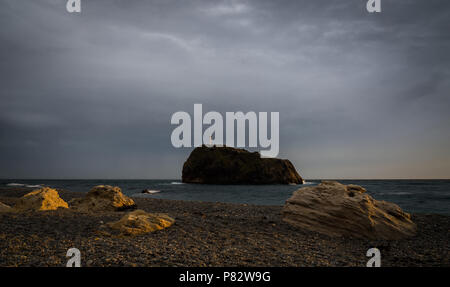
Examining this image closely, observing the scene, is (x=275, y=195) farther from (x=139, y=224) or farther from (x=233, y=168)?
(x=233, y=168)

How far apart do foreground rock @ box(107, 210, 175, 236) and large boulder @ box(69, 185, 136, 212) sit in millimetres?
5346

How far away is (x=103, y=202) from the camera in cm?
1323

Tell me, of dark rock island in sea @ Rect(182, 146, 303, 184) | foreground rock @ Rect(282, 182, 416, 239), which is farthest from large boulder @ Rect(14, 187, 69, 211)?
dark rock island in sea @ Rect(182, 146, 303, 184)

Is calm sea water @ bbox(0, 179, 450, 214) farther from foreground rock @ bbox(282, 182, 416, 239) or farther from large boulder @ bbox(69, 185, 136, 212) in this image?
large boulder @ bbox(69, 185, 136, 212)

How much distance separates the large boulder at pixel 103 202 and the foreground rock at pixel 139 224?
535 centimetres

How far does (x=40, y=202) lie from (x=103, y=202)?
2672mm

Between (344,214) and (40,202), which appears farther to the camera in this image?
(40,202)

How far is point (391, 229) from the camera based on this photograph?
30.7 feet

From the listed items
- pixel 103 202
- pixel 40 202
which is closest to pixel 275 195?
pixel 103 202

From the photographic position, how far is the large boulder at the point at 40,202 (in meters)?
11.6

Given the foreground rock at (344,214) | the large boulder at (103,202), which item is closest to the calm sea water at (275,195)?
the foreground rock at (344,214)

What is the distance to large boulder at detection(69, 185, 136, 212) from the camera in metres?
12.9
